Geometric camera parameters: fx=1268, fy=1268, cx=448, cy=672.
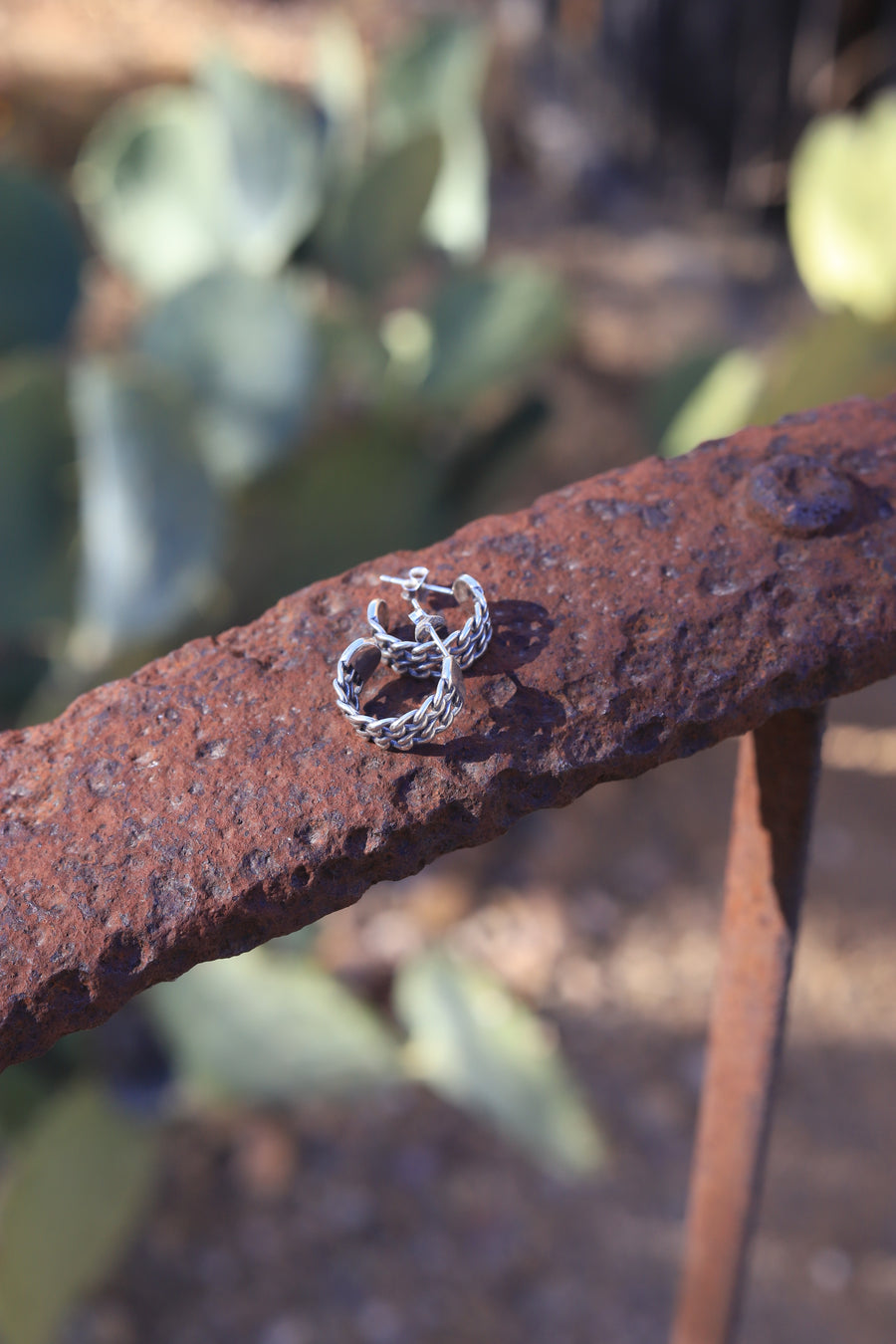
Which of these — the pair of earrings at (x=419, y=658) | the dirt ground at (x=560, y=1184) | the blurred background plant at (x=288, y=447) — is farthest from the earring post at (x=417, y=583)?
the dirt ground at (x=560, y=1184)

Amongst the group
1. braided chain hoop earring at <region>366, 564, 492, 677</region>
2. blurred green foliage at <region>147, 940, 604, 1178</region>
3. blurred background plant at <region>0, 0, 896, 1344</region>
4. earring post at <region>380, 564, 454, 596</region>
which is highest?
blurred background plant at <region>0, 0, 896, 1344</region>

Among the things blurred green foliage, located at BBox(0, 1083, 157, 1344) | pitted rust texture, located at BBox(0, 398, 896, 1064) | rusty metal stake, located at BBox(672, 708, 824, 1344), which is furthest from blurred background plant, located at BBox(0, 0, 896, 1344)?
pitted rust texture, located at BBox(0, 398, 896, 1064)

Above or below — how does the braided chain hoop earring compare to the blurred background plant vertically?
below

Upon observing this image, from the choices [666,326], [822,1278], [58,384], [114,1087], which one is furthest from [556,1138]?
[666,326]

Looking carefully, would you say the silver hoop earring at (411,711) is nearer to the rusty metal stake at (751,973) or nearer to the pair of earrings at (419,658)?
the pair of earrings at (419,658)

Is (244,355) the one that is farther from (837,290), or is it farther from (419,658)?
(419,658)

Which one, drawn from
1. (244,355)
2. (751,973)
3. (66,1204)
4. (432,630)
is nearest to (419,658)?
(432,630)

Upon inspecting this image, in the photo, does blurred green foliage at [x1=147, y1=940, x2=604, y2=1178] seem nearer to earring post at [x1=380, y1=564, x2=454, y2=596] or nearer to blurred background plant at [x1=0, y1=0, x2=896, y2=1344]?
blurred background plant at [x1=0, y1=0, x2=896, y2=1344]

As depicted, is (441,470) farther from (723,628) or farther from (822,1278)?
(723,628)
